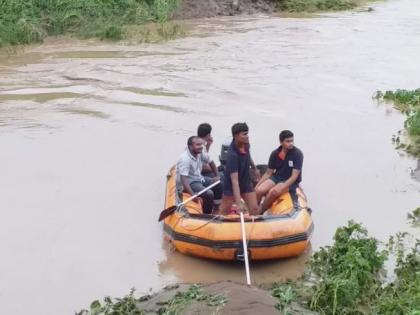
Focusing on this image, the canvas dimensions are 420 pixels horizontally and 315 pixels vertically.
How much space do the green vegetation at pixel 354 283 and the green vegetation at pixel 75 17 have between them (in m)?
15.1

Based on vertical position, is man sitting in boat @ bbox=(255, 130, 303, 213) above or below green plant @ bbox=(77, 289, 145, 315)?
above

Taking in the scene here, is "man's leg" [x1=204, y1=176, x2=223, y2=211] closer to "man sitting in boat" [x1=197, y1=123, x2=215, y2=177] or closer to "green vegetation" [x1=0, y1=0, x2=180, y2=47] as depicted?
"man sitting in boat" [x1=197, y1=123, x2=215, y2=177]

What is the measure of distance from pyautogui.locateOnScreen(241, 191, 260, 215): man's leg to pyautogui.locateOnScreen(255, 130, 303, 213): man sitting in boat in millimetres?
339

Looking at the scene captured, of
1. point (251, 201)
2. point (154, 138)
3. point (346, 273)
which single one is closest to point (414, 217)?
point (251, 201)

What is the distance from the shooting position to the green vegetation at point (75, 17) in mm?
21250

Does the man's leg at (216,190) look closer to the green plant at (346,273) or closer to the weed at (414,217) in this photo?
the green plant at (346,273)

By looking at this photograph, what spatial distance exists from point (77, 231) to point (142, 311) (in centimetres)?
306

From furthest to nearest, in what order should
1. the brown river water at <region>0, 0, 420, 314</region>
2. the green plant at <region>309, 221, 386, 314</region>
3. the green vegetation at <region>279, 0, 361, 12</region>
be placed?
the green vegetation at <region>279, 0, 361, 12</region>
the brown river water at <region>0, 0, 420, 314</region>
the green plant at <region>309, 221, 386, 314</region>

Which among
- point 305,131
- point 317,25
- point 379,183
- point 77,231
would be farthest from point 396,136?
point 317,25

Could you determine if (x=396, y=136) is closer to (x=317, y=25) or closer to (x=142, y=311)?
(x=142, y=311)

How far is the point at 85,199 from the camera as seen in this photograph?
1040 centimetres

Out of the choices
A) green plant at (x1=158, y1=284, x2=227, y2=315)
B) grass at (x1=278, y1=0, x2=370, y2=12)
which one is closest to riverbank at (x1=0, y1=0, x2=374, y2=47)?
grass at (x1=278, y1=0, x2=370, y2=12)

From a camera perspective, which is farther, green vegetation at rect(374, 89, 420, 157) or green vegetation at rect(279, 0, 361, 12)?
green vegetation at rect(279, 0, 361, 12)

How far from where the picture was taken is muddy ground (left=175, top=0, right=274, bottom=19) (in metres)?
26.2
